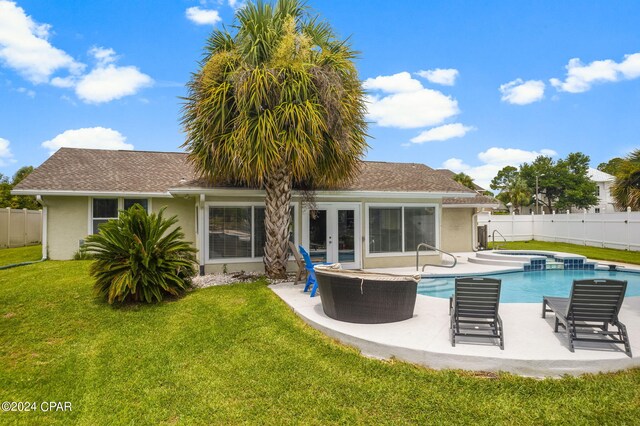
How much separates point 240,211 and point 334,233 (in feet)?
11.4

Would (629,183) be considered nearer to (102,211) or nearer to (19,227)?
(102,211)

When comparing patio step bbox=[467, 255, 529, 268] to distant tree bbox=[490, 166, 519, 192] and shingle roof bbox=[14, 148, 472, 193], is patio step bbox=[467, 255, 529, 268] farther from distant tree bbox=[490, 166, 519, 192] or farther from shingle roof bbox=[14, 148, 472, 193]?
distant tree bbox=[490, 166, 519, 192]

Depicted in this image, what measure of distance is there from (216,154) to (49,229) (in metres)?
9.35

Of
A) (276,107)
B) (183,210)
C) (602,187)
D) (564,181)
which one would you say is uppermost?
(564,181)

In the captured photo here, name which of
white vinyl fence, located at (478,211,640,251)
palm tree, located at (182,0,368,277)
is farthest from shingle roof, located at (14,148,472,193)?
white vinyl fence, located at (478,211,640,251)

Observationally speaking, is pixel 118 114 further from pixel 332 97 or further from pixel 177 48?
pixel 332 97

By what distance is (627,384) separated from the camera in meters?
4.58

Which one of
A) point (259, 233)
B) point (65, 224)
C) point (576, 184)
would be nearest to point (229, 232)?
point (259, 233)

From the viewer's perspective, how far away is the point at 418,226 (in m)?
14.7

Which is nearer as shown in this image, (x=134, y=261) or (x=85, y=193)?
(x=134, y=261)

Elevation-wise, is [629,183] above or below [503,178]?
below

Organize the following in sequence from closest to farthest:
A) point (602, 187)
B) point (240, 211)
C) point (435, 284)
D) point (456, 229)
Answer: point (435, 284) < point (240, 211) < point (456, 229) < point (602, 187)

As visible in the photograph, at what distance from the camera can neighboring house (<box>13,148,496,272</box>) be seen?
12.6m

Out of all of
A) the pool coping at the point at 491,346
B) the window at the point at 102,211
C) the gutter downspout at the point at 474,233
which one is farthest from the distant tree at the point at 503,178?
the pool coping at the point at 491,346
